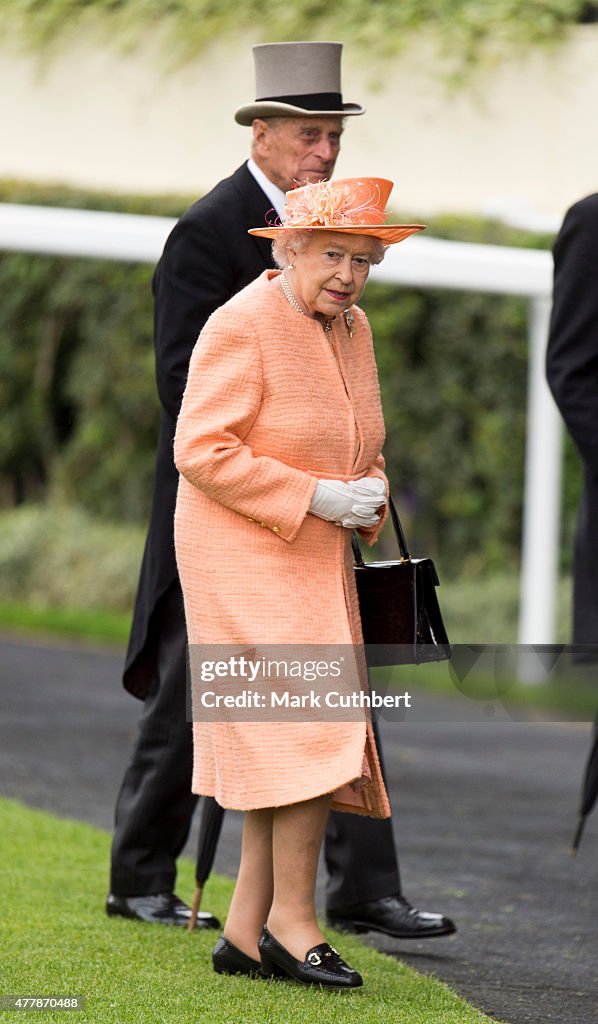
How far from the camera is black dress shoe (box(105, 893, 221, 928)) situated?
4832mm

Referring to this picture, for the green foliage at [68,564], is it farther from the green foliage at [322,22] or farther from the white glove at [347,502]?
the white glove at [347,502]

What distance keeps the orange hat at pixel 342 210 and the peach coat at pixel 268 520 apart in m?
0.19

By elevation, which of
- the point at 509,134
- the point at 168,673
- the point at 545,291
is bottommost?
the point at 168,673

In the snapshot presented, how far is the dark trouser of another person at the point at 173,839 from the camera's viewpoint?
4.82 metres

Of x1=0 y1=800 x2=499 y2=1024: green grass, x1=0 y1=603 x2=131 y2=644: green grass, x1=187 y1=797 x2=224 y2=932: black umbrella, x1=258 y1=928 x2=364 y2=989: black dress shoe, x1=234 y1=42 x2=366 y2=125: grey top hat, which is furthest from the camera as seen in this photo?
x1=0 y1=603 x2=131 y2=644: green grass

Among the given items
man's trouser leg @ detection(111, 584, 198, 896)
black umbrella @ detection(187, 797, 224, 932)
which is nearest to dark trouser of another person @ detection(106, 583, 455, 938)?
man's trouser leg @ detection(111, 584, 198, 896)

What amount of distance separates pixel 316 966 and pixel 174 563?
121 cm

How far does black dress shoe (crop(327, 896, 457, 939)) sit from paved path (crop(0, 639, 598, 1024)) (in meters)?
0.06

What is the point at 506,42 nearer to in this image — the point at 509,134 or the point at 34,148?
the point at 509,134

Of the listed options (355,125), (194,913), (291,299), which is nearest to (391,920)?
(194,913)

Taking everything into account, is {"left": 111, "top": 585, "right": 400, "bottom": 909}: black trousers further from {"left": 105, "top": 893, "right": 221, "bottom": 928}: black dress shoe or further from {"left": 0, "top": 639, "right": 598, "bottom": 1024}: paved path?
{"left": 0, "top": 639, "right": 598, "bottom": 1024}: paved path

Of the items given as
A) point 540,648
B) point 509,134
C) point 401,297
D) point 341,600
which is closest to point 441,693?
point 401,297

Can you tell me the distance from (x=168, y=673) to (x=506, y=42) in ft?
31.3

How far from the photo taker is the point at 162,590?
187 inches
